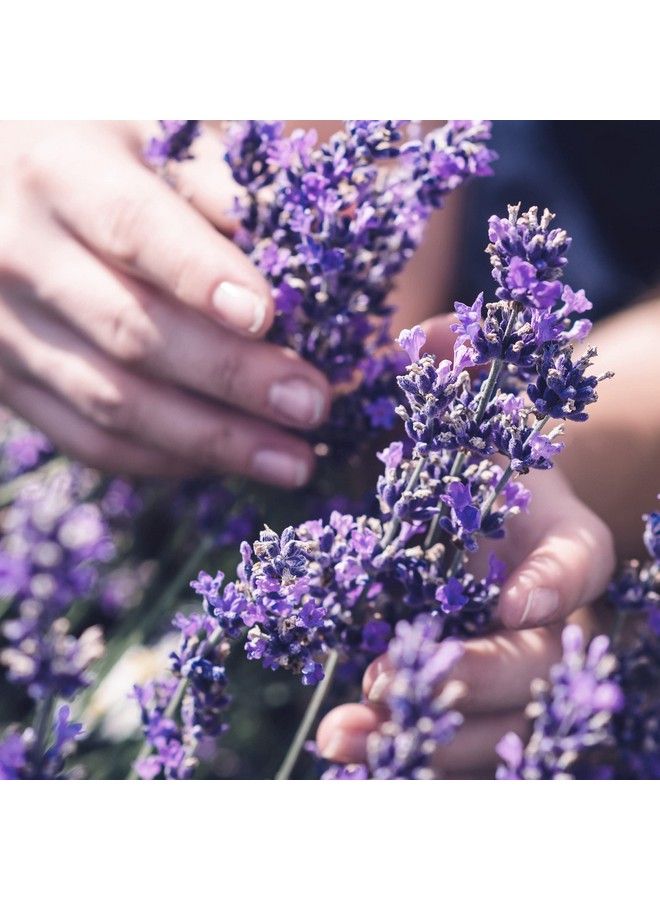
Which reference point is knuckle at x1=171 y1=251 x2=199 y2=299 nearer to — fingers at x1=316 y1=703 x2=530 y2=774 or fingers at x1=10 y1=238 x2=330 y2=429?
fingers at x1=10 y1=238 x2=330 y2=429

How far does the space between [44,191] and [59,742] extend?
2.39 feet

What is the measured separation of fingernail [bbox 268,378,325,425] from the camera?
3.07 ft

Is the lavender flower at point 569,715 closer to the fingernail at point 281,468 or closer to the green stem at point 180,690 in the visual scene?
the green stem at point 180,690

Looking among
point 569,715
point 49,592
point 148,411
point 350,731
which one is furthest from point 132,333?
point 569,715

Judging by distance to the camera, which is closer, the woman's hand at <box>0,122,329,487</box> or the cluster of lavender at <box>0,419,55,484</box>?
the woman's hand at <box>0,122,329,487</box>

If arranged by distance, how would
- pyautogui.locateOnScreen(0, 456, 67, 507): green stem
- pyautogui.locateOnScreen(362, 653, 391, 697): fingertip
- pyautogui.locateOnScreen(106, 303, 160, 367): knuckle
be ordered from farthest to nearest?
pyautogui.locateOnScreen(0, 456, 67, 507): green stem < pyautogui.locateOnScreen(106, 303, 160, 367): knuckle < pyautogui.locateOnScreen(362, 653, 391, 697): fingertip

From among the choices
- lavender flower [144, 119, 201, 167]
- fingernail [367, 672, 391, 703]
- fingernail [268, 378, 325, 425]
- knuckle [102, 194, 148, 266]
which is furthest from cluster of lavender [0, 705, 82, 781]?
lavender flower [144, 119, 201, 167]

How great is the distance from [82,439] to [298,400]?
441 millimetres

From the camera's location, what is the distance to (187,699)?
0.79 meters

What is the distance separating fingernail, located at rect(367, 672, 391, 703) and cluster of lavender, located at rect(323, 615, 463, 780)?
0.13 ft

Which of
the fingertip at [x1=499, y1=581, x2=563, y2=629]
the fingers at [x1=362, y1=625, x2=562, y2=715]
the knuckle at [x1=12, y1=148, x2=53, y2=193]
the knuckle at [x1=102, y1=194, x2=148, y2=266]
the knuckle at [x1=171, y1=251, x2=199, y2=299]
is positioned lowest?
the fingers at [x1=362, y1=625, x2=562, y2=715]

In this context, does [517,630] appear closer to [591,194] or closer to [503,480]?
[503,480]
